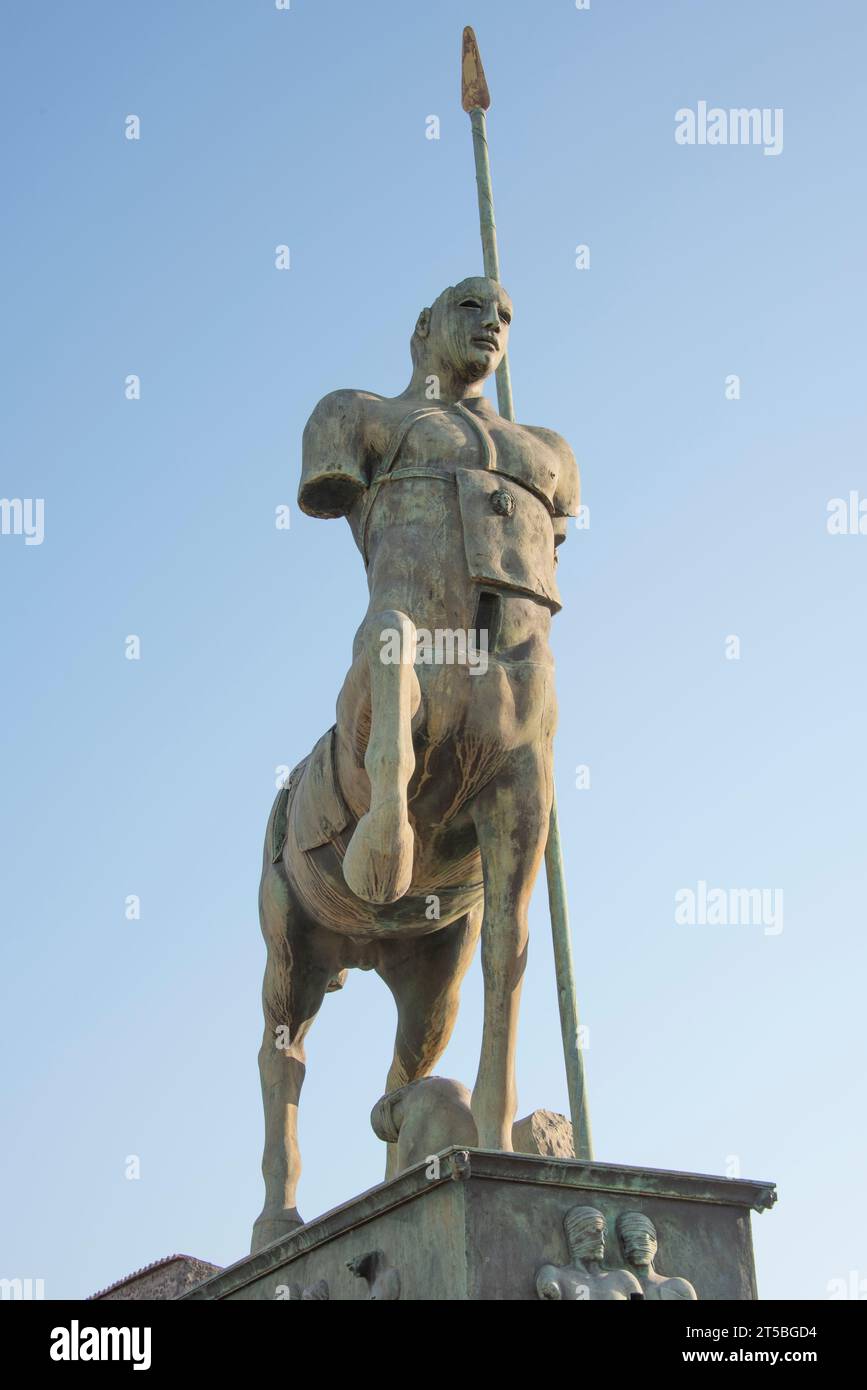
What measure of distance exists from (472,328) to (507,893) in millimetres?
2825

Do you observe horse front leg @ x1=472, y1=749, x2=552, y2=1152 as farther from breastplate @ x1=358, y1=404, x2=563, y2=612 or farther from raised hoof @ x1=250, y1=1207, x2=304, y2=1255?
raised hoof @ x1=250, y1=1207, x2=304, y2=1255

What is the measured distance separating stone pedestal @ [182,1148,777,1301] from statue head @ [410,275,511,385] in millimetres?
3965

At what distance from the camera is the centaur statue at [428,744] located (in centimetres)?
880

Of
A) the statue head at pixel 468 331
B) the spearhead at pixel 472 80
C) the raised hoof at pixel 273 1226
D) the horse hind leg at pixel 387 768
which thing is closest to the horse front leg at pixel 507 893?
the horse hind leg at pixel 387 768

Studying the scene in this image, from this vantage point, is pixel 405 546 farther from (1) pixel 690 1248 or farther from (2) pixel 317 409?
(1) pixel 690 1248

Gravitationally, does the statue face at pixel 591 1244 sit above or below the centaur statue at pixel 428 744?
below

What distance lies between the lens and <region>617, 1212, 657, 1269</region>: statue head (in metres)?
8.08

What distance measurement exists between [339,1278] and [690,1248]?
147 centimetres

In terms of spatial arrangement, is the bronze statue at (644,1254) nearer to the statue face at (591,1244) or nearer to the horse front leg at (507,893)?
the statue face at (591,1244)

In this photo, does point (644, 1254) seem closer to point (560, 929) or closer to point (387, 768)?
point (387, 768)

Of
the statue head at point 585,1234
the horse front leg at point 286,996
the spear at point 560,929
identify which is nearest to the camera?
the statue head at point 585,1234

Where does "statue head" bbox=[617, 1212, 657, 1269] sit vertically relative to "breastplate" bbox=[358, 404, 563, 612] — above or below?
below

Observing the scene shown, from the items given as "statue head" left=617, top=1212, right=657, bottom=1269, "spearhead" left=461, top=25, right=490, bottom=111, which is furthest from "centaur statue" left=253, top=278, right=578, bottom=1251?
"spearhead" left=461, top=25, right=490, bottom=111
